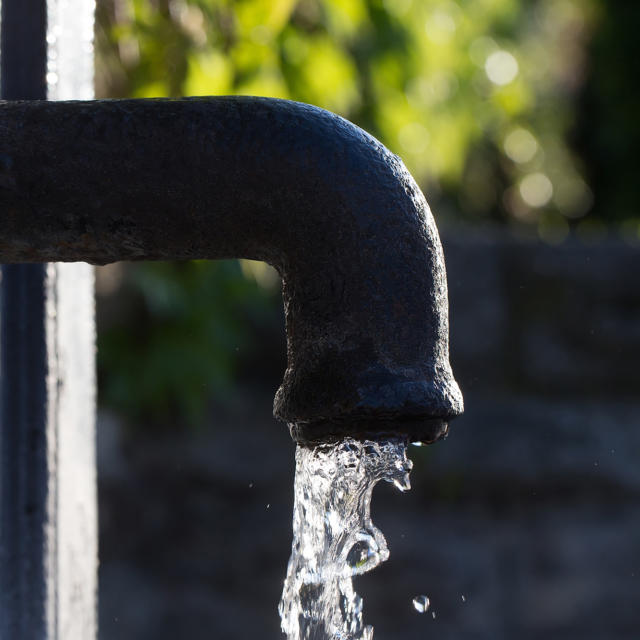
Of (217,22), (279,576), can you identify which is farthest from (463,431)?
(217,22)

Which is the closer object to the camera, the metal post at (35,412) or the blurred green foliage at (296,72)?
the metal post at (35,412)

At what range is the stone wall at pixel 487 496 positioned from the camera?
213 cm

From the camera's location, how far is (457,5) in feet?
6.72

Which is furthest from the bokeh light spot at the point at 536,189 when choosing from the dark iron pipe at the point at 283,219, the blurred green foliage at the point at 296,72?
the dark iron pipe at the point at 283,219

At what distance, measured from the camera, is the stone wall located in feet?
7.00

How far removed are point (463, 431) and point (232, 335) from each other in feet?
1.89

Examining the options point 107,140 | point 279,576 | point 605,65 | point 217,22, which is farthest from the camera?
point 605,65

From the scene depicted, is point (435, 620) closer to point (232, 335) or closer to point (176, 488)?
point (176, 488)

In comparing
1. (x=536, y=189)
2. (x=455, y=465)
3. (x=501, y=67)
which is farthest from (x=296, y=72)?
(x=536, y=189)

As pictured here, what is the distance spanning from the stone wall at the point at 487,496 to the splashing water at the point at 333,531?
1.30 metres

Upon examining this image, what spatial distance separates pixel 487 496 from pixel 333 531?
5.19 feet

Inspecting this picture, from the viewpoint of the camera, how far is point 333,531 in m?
0.69

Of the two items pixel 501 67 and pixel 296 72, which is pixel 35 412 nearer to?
pixel 296 72

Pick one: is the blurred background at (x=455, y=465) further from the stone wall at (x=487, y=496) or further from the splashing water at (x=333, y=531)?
the splashing water at (x=333, y=531)
